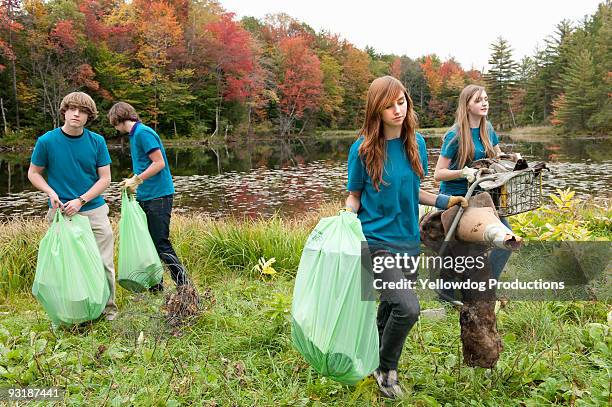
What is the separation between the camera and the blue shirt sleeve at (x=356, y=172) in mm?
2330

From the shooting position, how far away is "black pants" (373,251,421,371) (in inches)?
83.6

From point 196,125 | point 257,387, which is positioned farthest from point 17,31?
point 257,387

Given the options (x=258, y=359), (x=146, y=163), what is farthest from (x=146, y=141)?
(x=258, y=359)

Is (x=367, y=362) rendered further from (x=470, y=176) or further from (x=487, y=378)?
(x=470, y=176)

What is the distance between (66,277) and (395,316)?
208cm

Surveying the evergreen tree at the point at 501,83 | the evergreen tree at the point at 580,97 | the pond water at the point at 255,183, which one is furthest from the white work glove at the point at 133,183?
the evergreen tree at the point at 501,83

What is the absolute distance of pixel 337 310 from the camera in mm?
1979

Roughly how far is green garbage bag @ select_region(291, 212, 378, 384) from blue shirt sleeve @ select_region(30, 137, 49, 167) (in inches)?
90.4

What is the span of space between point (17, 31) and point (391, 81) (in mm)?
33800

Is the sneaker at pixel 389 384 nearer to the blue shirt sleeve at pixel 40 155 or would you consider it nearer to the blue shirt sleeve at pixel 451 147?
the blue shirt sleeve at pixel 451 147

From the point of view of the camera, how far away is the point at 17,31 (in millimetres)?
29562

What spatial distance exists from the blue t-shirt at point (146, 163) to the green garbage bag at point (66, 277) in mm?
773

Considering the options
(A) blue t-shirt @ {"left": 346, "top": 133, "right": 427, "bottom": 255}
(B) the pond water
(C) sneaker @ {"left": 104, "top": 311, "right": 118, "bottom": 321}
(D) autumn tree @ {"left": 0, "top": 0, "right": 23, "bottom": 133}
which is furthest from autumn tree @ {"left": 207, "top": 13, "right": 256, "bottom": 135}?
(A) blue t-shirt @ {"left": 346, "top": 133, "right": 427, "bottom": 255}

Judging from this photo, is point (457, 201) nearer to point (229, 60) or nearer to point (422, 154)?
point (422, 154)
